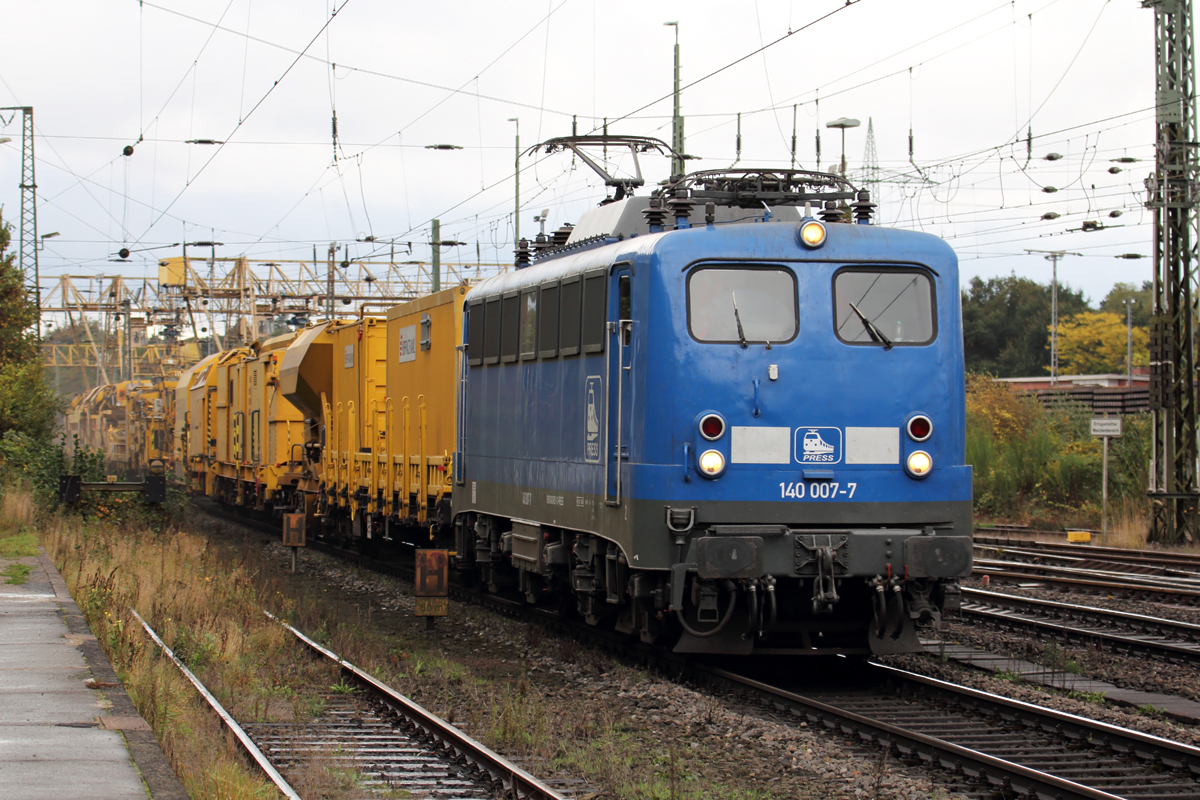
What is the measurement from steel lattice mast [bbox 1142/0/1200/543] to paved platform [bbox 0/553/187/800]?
16779 millimetres

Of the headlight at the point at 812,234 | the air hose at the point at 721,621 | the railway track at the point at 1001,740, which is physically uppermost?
the headlight at the point at 812,234

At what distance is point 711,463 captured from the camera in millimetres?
9617

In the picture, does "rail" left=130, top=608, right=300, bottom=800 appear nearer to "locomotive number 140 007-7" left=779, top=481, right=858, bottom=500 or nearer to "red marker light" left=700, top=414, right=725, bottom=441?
"red marker light" left=700, top=414, right=725, bottom=441

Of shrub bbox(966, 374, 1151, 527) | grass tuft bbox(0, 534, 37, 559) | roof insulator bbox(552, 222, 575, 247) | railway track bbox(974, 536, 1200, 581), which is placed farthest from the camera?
shrub bbox(966, 374, 1151, 527)

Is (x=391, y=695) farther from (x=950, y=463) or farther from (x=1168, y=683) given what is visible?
(x=1168, y=683)

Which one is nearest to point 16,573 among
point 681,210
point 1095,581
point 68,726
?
point 68,726

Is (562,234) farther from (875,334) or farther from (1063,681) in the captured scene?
(1063,681)

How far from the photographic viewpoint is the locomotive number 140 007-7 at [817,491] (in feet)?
31.8

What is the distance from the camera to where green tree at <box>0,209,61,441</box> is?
28.5 metres

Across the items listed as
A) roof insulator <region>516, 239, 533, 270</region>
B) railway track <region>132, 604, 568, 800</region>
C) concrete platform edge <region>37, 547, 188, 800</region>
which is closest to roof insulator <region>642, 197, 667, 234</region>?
roof insulator <region>516, 239, 533, 270</region>

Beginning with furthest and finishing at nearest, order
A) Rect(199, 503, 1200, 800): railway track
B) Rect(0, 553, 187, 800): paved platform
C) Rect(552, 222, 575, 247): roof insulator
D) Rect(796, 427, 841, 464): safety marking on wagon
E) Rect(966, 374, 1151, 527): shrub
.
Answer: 1. Rect(966, 374, 1151, 527): shrub
2. Rect(552, 222, 575, 247): roof insulator
3. Rect(796, 427, 841, 464): safety marking on wagon
4. Rect(199, 503, 1200, 800): railway track
5. Rect(0, 553, 187, 800): paved platform

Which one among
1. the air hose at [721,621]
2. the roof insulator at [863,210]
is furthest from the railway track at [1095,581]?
the air hose at [721,621]

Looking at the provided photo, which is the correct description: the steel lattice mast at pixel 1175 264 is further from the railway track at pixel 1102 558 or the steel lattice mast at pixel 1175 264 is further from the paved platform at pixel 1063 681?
the paved platform at pixel 1063 681

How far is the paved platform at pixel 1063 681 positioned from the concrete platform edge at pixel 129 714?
644 cm
